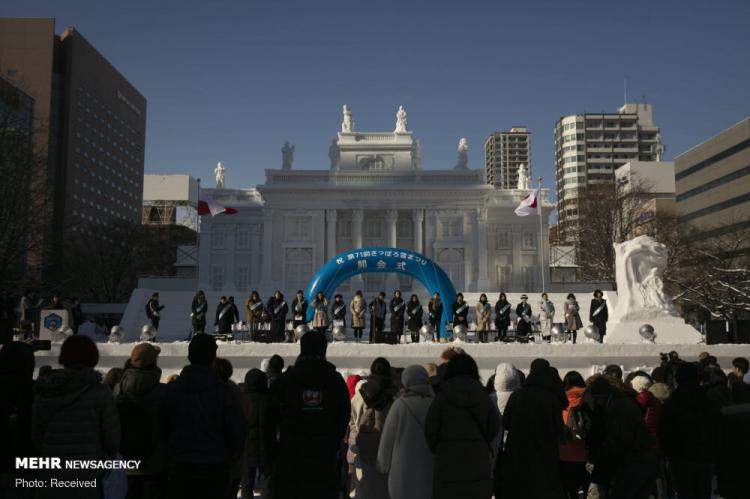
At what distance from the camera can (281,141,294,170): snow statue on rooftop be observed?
50.3 metres

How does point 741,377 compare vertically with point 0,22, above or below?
below

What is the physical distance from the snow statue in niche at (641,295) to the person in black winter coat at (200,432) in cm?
1792

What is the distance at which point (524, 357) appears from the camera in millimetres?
16828

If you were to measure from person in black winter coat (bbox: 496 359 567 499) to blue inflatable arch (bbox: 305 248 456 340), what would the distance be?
17.4 m

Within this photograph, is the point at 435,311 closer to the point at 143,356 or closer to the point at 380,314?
the point at 380,314

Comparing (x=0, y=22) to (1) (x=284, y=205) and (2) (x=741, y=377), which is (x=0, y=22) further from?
(2) (x=741, y=377)

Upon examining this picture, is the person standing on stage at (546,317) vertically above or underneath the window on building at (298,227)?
underneath

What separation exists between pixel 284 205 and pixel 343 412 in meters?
44.7

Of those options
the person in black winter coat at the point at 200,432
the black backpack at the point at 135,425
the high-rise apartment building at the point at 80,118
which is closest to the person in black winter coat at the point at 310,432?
the person in black winter coat at the point at 200,432

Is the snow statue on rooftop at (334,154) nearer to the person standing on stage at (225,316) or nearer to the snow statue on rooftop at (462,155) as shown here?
the snow statue on rooftop at (462,155)

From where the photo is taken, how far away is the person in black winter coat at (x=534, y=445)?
18.1 feet

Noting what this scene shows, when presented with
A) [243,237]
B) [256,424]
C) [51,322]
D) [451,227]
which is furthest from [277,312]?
[243,237]

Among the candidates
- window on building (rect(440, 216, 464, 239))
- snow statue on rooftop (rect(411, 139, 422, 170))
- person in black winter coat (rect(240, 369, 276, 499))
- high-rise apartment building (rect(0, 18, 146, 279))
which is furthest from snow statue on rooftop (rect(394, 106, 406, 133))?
person in black winter coat (rect(240, 369, 276, 499))

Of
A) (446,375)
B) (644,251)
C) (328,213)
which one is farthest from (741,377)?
(328,213)
